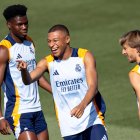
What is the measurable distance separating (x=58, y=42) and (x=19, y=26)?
39.2 inches

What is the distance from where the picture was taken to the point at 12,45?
10727 millimetres

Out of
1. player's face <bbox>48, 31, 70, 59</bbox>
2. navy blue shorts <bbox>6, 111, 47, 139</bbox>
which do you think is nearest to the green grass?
navy blue shorts <bbox>6, 111, 47, 139</bbox>

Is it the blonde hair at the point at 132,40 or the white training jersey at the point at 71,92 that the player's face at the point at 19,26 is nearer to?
the white training jersey at the point at 71,92

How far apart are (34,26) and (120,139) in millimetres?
7878

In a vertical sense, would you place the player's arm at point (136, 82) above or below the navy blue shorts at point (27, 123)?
above

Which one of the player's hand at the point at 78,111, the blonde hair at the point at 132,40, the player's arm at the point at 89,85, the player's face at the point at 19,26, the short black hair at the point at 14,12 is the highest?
the short black hair at the point at 14,12

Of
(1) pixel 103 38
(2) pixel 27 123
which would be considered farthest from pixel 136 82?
(1) pixel 103 38

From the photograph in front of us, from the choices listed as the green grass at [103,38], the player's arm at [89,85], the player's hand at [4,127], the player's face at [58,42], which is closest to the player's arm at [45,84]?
the player's hand at [4,127]

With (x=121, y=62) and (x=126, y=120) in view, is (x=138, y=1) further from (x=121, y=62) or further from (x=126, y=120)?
(x=126, y=120)

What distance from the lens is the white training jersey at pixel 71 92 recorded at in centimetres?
1005

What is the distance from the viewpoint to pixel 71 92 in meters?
10.1

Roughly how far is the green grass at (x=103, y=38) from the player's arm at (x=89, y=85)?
3.37 metres

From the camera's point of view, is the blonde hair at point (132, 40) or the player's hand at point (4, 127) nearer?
the blonde hair at point (132, 40)

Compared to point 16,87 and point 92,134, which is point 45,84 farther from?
point 92,134
